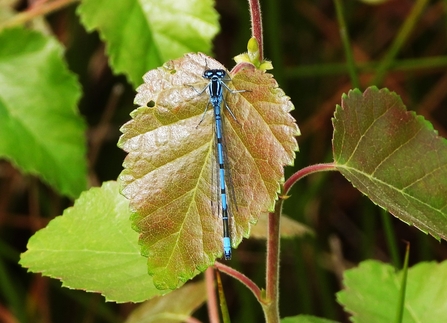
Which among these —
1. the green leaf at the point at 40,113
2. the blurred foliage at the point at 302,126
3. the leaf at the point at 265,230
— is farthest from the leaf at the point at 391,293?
the blurred foliage at the point at 302,126

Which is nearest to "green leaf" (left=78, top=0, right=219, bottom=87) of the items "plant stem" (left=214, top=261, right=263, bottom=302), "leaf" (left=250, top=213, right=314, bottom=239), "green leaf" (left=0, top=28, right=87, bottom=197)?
"green leaf" (left=0, top=28, right=87, bottom=197)

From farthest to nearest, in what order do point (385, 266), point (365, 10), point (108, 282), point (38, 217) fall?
point (365, 10) → point (38, 217) → point (385, 266) → point (108, 282)

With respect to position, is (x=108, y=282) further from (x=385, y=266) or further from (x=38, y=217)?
(x=38, y=217)

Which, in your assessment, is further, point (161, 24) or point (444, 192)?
point (161, 24)

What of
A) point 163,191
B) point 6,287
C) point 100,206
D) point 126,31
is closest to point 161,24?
point 126,31

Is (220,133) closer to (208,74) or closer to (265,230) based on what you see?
(208,74)

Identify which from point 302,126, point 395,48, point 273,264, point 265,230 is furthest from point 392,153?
point 302,126

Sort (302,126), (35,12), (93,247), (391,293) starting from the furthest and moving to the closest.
Answer: (302,126)
(35,12)
(391,293)
(93,247)

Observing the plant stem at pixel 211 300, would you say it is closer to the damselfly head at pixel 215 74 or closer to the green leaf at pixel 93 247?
the green leaf at pixel 93 247

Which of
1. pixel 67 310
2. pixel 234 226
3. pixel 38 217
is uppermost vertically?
pixel 234 226
